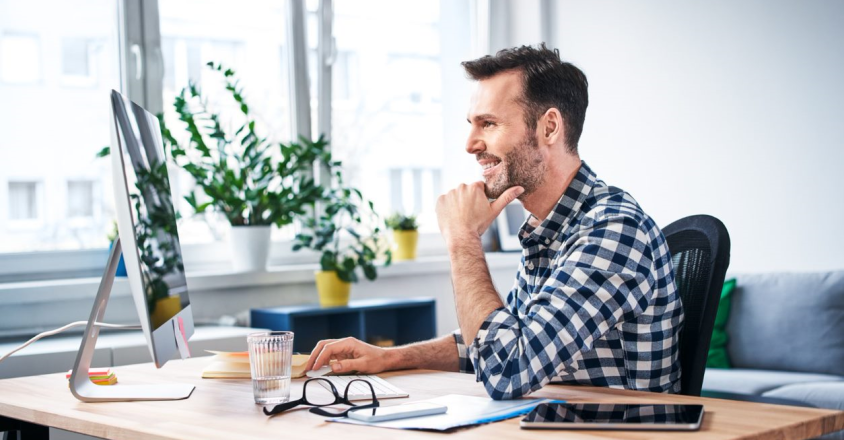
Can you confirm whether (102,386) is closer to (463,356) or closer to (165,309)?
(165,309)

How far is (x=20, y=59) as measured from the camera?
339 centimetres

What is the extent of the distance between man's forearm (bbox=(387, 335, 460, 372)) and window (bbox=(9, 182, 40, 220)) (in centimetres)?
210

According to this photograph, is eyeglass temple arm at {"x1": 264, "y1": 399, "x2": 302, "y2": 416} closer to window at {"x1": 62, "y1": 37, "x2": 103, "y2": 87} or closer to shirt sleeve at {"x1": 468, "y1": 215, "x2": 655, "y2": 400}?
shirt sleeve at {"x1": 468, "y1": 215, "x2": 655, "y2": 400}

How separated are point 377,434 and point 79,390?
66cm

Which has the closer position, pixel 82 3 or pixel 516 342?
pixel 516 342

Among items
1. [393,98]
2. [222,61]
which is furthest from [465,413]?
[393,98]

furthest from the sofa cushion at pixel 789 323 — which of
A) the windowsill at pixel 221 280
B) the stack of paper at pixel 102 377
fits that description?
the stack of paper at pixel 102 377

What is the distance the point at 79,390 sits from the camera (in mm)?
1571

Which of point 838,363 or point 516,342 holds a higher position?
point 516,342

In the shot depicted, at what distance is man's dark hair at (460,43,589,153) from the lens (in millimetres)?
1919

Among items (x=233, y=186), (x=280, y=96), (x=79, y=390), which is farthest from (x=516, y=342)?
(x=280, y=96)

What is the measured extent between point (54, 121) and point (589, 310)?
8.73 ft

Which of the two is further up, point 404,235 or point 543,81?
point 543,81

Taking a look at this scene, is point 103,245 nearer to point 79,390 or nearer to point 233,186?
point 233,186
